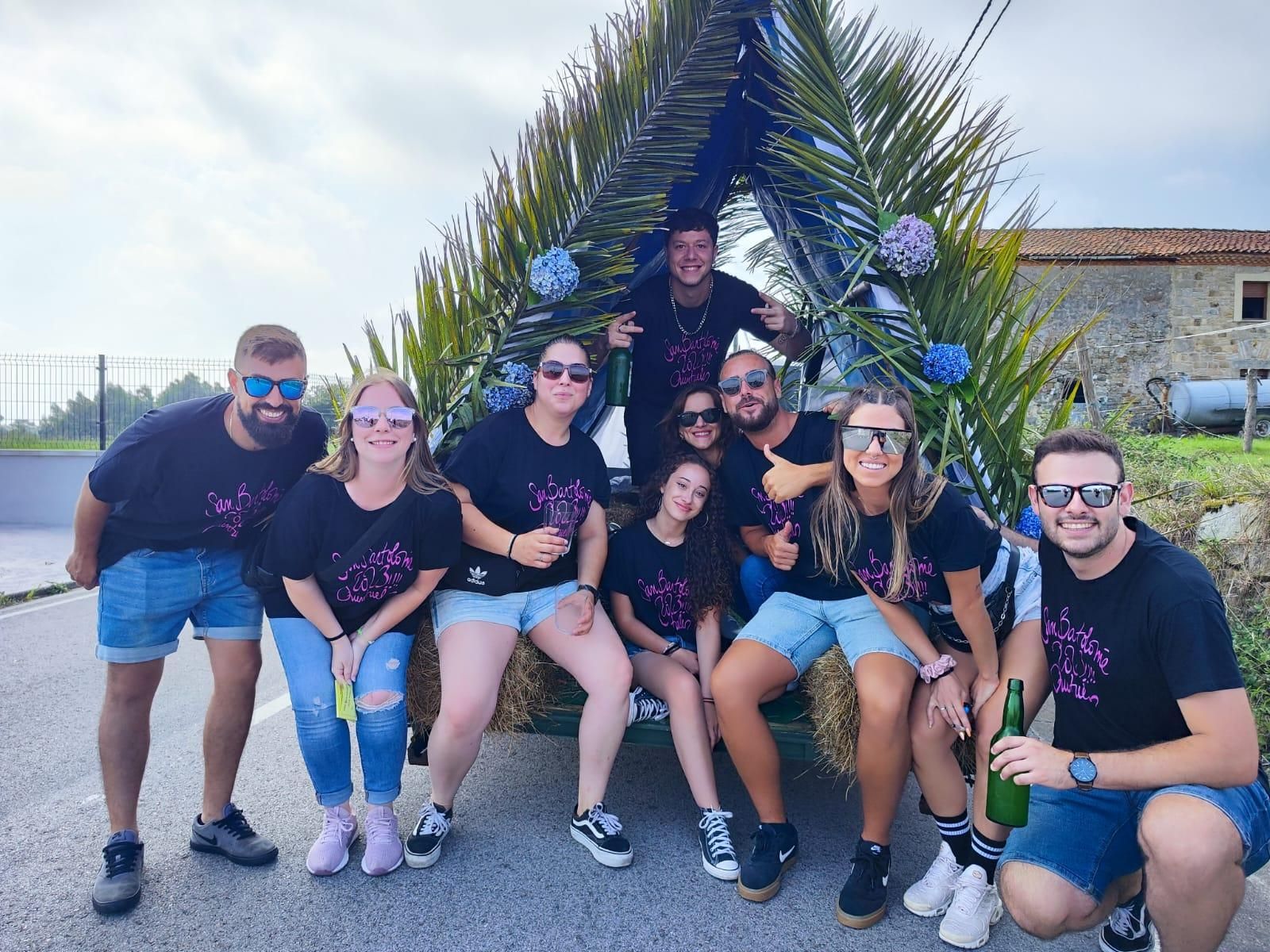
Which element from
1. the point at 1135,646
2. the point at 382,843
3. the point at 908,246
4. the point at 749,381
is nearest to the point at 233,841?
the point at 382,843

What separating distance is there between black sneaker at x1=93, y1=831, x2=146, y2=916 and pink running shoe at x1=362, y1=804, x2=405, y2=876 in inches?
26.9

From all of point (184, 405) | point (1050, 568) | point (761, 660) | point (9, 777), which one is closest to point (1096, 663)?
point (1050, 568)

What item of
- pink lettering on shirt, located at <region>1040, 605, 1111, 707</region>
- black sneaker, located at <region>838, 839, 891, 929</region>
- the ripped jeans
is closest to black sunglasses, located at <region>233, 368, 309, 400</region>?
the ripped jeans

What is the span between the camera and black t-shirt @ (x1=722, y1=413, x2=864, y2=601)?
3098mm

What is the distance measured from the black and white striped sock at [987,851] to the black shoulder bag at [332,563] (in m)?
2.16

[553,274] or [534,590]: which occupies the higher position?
[553,274]

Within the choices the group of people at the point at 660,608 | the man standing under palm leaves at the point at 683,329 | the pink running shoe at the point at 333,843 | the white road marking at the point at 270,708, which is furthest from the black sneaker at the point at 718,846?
the white road marking at the point at 270,708

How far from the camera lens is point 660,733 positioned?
10.0 ft

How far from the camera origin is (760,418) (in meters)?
3.29

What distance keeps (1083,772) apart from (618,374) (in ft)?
8.50

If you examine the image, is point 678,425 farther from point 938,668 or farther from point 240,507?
point 240,507

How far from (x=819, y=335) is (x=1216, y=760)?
8.14ft

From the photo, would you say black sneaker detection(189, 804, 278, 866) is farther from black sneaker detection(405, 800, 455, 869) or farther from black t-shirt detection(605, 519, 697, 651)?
black t-shirt detection(605, 519, 697, 651)

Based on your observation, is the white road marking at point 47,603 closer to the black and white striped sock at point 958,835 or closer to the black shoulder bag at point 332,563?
the black shoulder bag at point 332,563
